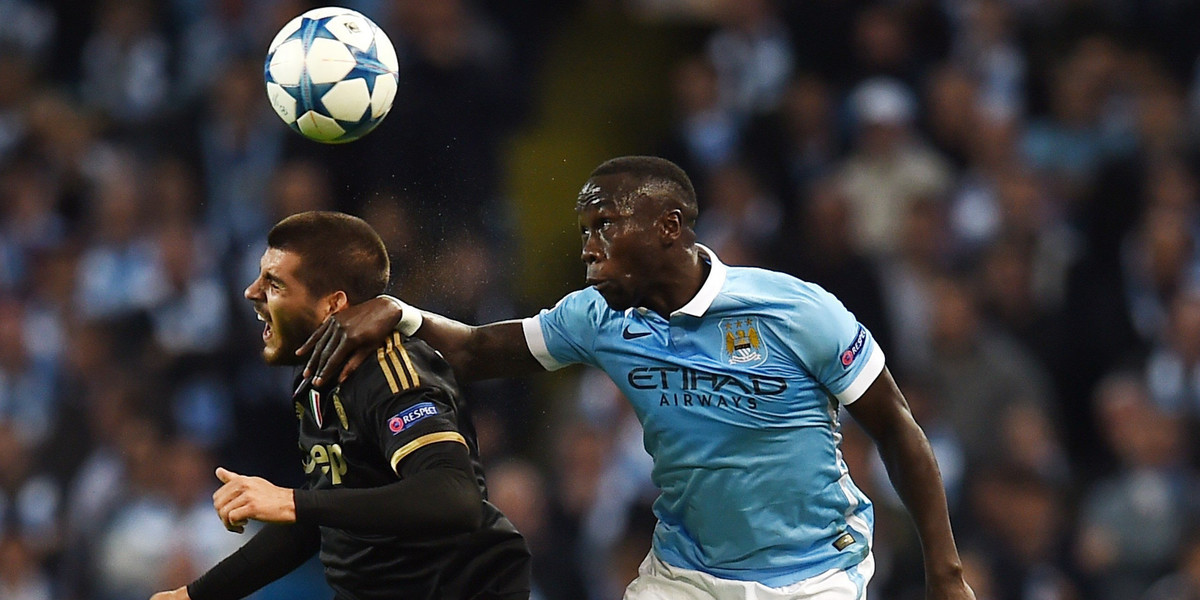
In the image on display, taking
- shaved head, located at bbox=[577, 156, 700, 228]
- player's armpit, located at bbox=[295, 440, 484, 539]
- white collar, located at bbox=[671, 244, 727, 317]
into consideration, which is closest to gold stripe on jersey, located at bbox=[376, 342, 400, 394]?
player's armpit, located at bbox=[295, 440, 484, 539]

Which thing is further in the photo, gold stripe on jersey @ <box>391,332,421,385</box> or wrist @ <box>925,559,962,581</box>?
wrist @ <box>925,559,962,581</box>

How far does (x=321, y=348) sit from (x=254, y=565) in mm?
639

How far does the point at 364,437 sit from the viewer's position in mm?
3963

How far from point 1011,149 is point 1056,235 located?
1.98ft

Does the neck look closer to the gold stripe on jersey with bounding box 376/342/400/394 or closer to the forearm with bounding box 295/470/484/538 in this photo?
the gold stripe on jersey with bounding box 376/342/400/394

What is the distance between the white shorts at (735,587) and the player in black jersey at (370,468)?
0.52m

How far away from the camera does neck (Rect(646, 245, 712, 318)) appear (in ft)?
14.7

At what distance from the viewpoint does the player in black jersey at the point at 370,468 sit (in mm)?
3641

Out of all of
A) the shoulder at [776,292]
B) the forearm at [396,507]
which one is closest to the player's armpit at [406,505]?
the forearm at [396,507]

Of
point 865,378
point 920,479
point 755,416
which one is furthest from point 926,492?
point 755,416

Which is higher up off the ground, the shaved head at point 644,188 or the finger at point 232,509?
the shaved head at point 644,188

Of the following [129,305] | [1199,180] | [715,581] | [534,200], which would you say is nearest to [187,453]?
[129,305]

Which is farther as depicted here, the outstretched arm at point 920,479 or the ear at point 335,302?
the outstretched arm at point 920,479

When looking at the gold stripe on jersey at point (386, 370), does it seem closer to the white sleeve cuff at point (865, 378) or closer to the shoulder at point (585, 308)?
the shoulder at point (585, 308)
